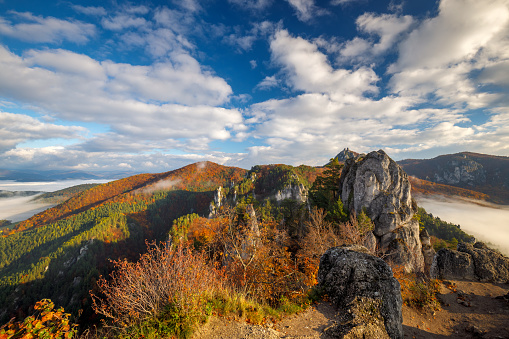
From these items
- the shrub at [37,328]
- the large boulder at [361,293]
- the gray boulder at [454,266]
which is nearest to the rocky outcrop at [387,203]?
the gray boulder at [454,266]

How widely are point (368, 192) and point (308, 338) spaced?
113 feet

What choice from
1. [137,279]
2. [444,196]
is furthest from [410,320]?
[444,196]

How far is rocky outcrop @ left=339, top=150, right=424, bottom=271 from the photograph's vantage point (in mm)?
31094

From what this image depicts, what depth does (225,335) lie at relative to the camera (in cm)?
582

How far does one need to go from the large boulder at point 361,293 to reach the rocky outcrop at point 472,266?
1382cm

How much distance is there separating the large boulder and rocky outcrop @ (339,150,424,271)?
2839 cm

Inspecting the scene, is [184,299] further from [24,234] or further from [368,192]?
[24,234]

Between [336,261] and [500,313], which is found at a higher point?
[336,261]

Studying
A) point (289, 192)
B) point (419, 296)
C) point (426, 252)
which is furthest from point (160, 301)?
point (289, 192)

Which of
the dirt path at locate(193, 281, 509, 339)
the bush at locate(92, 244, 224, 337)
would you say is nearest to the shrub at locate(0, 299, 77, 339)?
the bush at locate(92, 244, 224, 337)

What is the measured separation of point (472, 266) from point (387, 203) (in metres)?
18.8

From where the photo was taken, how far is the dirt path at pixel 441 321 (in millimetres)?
6085

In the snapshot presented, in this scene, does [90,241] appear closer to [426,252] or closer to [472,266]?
[426,252]

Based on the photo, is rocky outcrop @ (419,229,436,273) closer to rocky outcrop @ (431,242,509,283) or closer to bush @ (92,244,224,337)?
rocky outcrop @ (431,242,509,283)
